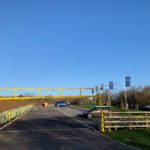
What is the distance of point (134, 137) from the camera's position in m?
26.1

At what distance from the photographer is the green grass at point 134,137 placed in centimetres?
2266

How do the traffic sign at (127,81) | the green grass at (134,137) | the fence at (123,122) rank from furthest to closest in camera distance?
the traffic sign at (127,81)
the fence at (123,122)
the green grass at (134,137)

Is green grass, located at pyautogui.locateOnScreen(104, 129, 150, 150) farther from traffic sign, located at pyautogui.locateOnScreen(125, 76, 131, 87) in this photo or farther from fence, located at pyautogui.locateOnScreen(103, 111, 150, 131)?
traffic sign, located at pyautogui.locateOnScreen(125, 76, 131, 87)

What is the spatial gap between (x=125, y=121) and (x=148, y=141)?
753 cm

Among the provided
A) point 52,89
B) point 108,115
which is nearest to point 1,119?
point 108,115

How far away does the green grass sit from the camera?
74.4ft

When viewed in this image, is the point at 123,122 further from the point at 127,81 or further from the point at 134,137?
the point at 127,81

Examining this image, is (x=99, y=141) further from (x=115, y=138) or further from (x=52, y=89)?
(x=52, y=89)

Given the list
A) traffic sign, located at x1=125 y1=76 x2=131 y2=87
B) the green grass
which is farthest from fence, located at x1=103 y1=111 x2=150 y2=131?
traffic sign, located at x1=125 y1=76 x2=131 y2=87

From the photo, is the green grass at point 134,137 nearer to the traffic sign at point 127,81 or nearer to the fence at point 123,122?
the fence at point 123,122

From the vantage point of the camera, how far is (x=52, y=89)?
74.4 m

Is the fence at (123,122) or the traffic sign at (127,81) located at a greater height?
the traffic sign at (127,81)

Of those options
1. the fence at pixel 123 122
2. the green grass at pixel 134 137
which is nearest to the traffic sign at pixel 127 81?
the fence at pixel 123 122

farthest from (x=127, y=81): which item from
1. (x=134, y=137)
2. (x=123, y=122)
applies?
(x=134, y=137)
